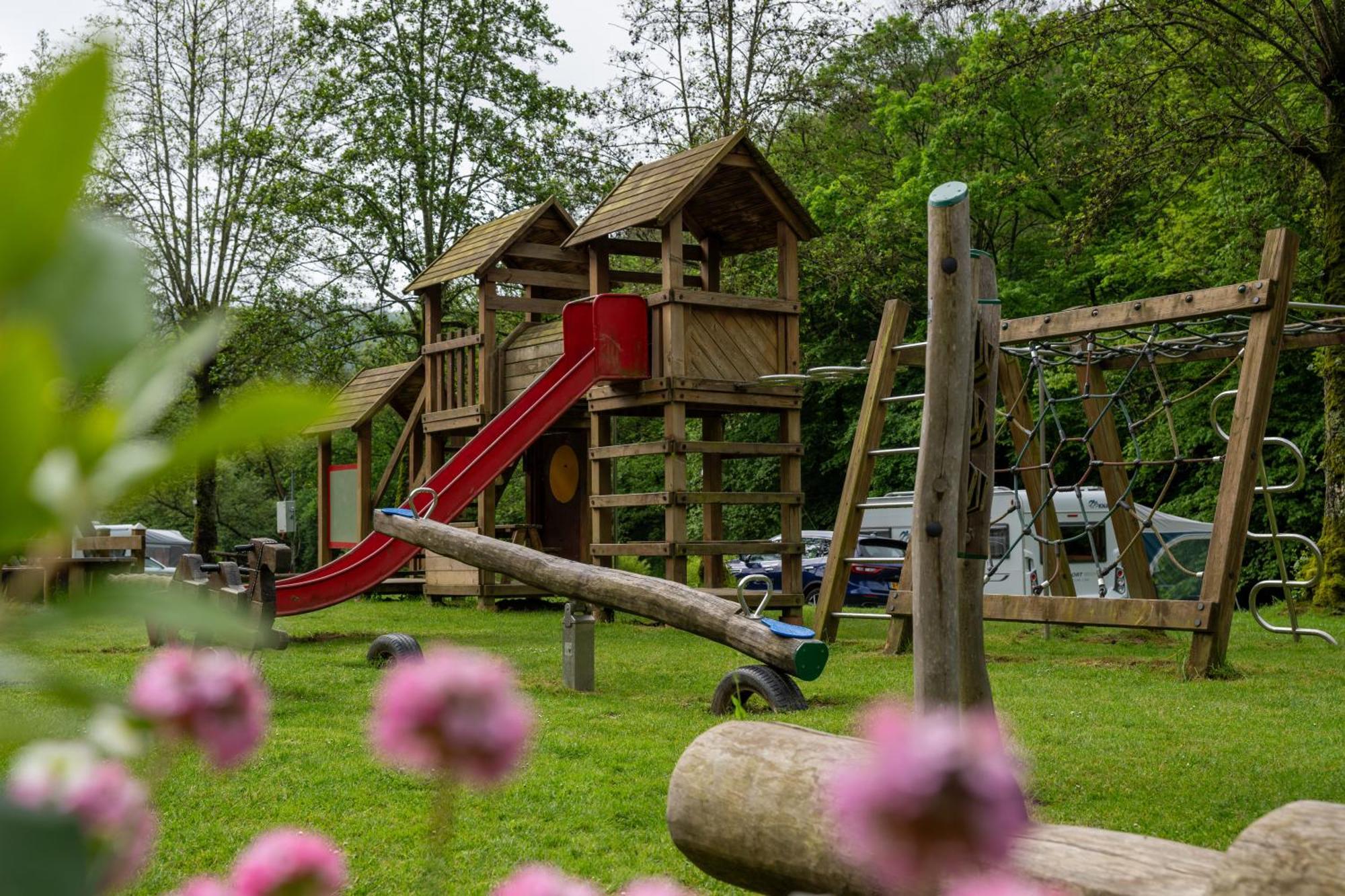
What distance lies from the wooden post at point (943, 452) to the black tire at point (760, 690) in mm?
2631

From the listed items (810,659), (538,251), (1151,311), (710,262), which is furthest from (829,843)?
(538,251)

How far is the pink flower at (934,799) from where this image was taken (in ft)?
1.20

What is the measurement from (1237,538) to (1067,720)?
2342 millimetres

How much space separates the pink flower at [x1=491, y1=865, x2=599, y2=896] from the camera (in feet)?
1.72

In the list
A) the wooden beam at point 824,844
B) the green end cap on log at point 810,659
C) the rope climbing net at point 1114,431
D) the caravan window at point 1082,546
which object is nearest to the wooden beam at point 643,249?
the rope climbing net at point 1114,431

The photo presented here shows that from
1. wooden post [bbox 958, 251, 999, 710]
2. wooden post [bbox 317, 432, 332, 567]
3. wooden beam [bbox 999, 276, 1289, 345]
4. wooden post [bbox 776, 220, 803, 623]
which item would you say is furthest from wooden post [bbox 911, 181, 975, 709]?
wooden post [bbox 317, 432, 332, 567]

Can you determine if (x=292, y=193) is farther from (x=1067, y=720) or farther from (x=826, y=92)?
(x=1067, y=720)

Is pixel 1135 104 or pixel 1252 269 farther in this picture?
pixel 1252 269

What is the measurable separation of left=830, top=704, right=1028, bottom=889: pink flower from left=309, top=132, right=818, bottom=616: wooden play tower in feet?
37.1

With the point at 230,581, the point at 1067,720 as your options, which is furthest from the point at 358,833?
the point at 230,581

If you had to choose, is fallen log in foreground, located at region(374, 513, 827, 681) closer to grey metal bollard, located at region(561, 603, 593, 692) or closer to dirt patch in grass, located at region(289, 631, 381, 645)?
grey metal bollard, located at region(561, 603, 593, 692)

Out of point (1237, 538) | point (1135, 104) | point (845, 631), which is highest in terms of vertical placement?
point (1135, 104)

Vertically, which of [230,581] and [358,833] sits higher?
[230,581]

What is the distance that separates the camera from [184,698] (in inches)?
19.4
